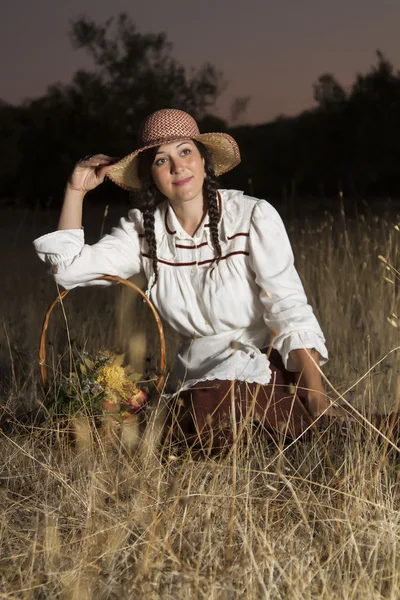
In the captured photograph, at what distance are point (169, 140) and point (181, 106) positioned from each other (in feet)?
48.1

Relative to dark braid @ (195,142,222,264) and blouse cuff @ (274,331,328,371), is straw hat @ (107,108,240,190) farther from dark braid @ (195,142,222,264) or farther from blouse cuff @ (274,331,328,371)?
blouse cuff @ (274,331,328,371)

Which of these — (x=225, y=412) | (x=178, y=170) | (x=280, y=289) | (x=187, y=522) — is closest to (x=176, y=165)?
(x=178, y=170)

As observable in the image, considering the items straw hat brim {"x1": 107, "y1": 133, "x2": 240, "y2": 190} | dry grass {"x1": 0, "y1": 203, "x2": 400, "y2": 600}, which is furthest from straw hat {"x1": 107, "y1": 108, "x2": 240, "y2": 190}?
dry grass {"x1": 0, "y1": 203, "x2": 400, "y2": 600}

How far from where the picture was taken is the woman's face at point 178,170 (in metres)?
3.22

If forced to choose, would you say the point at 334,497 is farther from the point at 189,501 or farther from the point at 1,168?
the point at 1,168

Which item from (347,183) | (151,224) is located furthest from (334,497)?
(347,183)

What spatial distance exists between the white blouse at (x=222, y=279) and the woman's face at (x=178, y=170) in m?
0.15

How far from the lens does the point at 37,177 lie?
15797 millimetres

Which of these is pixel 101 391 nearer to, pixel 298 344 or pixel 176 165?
pixel 298 344

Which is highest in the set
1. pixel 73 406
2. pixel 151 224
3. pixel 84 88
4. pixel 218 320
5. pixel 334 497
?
pixel 84 88

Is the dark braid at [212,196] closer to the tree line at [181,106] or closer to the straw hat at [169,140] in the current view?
the straw hat at [169,140]

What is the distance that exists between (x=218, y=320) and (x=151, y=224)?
1.53 ft

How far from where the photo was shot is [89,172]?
3.37 meters

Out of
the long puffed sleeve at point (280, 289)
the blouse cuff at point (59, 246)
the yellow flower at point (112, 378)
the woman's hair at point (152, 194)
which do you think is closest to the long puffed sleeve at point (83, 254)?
the blouse cuff at point (59, 246)
